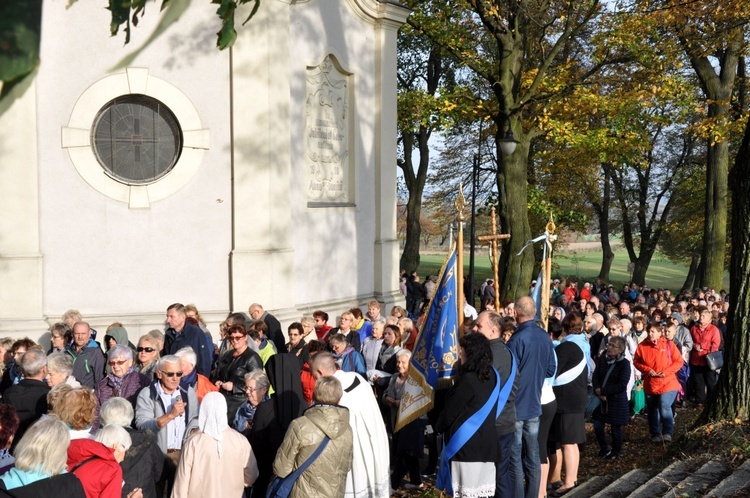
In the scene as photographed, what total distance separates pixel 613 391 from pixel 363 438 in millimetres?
4562

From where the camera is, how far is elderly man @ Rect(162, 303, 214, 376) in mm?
9766

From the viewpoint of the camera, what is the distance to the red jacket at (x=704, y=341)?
13422 millimetres

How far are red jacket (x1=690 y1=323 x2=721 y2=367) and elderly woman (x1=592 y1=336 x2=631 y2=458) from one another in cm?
383

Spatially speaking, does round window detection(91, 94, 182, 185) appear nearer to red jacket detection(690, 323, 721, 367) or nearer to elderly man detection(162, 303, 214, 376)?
elderly man detection(162, 303, 214, 376)

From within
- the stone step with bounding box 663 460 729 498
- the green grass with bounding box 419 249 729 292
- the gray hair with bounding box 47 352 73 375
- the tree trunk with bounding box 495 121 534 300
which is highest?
the tree trunk with bounding box 495 121 534 300

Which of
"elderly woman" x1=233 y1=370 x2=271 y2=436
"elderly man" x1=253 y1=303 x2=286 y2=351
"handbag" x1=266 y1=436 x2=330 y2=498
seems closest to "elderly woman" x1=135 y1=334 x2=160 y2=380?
"elderly woman" x1=233 y1=370 x2=271 y2=436

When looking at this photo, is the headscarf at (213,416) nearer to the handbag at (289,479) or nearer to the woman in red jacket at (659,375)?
the handbag at (289,479)

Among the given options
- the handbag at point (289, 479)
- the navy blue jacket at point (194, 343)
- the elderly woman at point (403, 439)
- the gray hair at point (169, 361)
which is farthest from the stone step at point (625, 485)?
the navy blue jacket at point (194, 343)

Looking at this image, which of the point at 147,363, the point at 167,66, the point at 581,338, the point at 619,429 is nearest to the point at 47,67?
the point at 167,66

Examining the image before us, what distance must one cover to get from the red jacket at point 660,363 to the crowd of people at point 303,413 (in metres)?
0.02

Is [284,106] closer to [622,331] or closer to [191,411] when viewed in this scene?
[622,331]

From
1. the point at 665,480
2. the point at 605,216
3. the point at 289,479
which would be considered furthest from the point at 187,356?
the point at 605,216

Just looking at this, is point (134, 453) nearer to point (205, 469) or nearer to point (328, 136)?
point (205, 469)

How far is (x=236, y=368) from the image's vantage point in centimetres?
816
